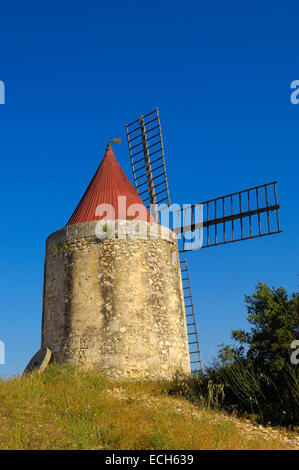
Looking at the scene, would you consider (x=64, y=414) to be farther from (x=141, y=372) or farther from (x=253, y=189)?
(x=253, y=189)

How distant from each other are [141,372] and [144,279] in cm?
207

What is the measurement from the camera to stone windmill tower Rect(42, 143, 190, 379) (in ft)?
31.7

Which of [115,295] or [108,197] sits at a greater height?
[108,197]

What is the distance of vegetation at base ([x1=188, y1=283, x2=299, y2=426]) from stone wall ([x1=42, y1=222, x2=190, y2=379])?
1.32 meters

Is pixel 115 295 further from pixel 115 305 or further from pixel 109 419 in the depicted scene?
pixel 109 419

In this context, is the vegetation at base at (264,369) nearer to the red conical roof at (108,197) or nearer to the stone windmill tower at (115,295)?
the stone windmill tower at (115,295)

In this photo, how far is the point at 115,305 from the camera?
9.85 metres

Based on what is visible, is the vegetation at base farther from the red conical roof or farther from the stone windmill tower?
the red conical roof

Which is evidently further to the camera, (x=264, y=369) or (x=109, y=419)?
(x=264, y=369)

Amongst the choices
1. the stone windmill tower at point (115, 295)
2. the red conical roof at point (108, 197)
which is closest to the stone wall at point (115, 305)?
the stone windmill tower at point (115, 295)

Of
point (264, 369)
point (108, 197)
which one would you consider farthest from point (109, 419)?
point (108, 197)

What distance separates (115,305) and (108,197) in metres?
3.06
